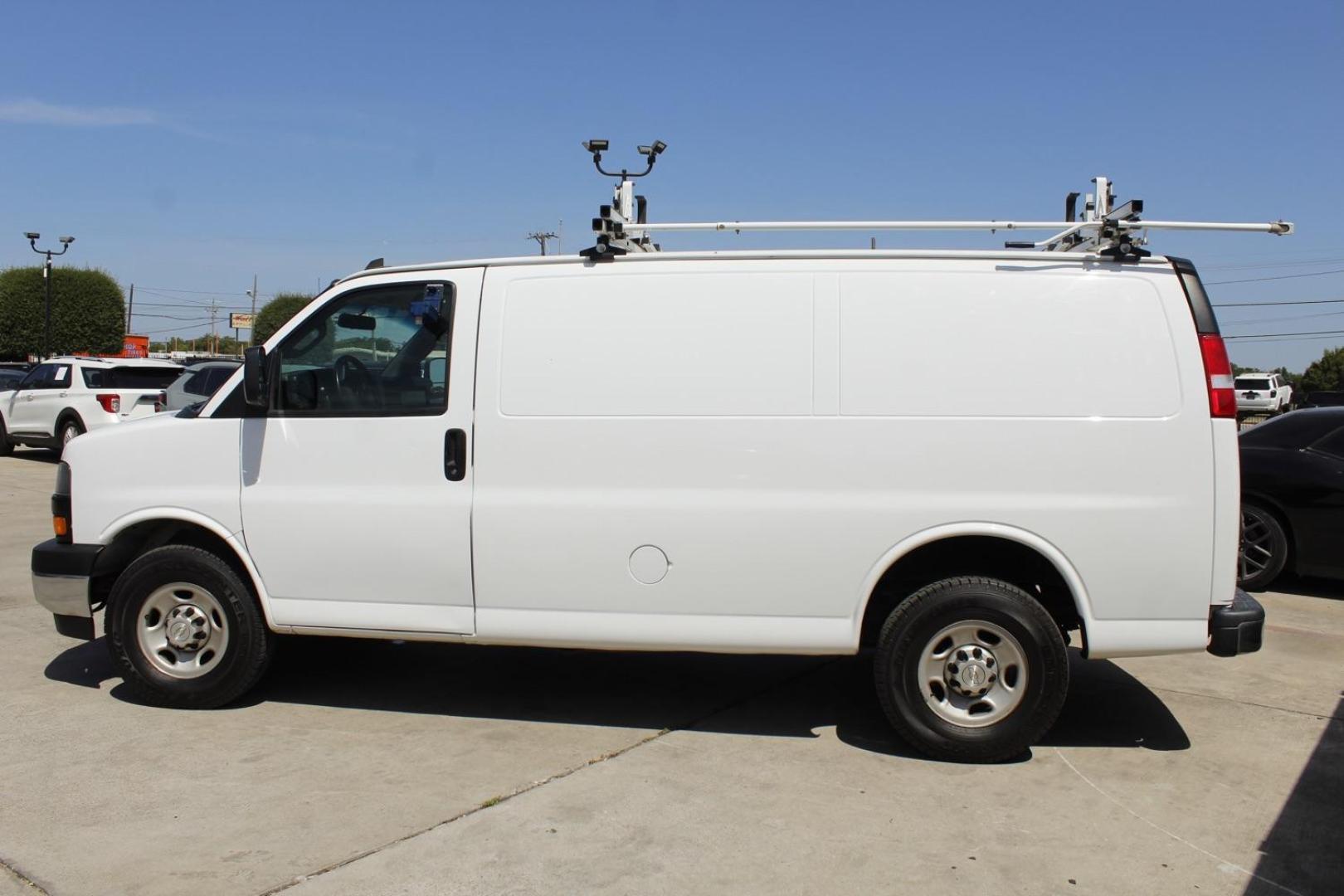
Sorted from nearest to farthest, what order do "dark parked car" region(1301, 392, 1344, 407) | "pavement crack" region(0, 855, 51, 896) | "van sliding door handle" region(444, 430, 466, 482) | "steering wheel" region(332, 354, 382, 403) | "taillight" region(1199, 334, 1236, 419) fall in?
1. "pavement crack" region(0, 855, 51, 896)
2. "taillight" region(1199, 334, 1236, 419)
3. "van sliding door handle" region(444, 430, 466, 482)
4. "steering wheel" region(332, 354, 382, 403)
5. "dark parked car" region(1301, 392, 1344, 407)

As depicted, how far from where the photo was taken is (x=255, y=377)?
5.07 meters

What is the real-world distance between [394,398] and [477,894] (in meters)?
2.36

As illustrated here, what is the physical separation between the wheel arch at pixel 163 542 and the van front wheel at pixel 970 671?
2.91 m

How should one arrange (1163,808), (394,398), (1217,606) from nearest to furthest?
(1163,808), (1217,606), (394,398)

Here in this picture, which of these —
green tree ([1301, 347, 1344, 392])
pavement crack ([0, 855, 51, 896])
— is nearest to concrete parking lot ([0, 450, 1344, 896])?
pavement crack ([0, 855, 51, 896])

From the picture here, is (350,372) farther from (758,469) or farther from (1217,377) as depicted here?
(1217,377)

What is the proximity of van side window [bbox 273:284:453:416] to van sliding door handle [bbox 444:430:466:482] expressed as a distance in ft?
0.47

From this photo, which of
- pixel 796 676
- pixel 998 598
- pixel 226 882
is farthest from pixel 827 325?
pixel 226 882

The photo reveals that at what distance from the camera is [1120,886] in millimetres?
3658

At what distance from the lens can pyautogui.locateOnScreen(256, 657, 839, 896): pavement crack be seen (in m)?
3.67

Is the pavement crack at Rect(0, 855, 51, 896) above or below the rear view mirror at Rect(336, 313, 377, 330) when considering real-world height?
below

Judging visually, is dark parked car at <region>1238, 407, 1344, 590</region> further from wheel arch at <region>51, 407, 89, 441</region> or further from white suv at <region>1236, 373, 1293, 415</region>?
white suv at <region>1236, 373, 1293, 415</region>

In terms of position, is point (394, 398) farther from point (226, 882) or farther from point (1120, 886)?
point (1120, 886)

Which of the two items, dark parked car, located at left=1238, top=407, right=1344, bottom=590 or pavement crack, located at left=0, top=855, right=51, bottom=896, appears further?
dark parked car, located at left=1238, top=407, right=1344, bottom=590
